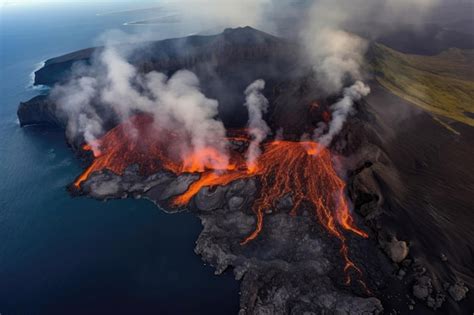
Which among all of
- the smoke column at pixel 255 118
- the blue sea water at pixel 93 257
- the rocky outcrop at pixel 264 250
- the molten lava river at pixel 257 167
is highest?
the smoke column at pixel 255 118

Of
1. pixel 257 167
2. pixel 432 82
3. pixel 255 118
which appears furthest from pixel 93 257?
pixel 432 82

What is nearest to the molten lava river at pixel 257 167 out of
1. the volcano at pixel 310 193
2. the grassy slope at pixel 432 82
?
the volcano at pixel 310 193

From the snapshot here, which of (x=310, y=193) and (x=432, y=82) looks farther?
(x=432, y=82)

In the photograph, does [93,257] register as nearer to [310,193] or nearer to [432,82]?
[310,193]

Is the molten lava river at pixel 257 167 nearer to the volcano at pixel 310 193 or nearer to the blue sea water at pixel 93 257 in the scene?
the volcano at pixel 310 193

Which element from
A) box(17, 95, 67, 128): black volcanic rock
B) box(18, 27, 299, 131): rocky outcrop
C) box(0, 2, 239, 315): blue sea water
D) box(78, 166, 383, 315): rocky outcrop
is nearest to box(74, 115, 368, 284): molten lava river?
box(78, 166, 383, 315): rocky outcrop

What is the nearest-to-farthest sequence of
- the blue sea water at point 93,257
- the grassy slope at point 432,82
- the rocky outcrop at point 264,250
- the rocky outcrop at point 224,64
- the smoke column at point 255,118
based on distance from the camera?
the rocky outcrop at point 264,250, the blue sea water at point 93,257, the smoke column at point 255,118, the grassy slope at point 432,82, the rocky outcrop at point 224,64
